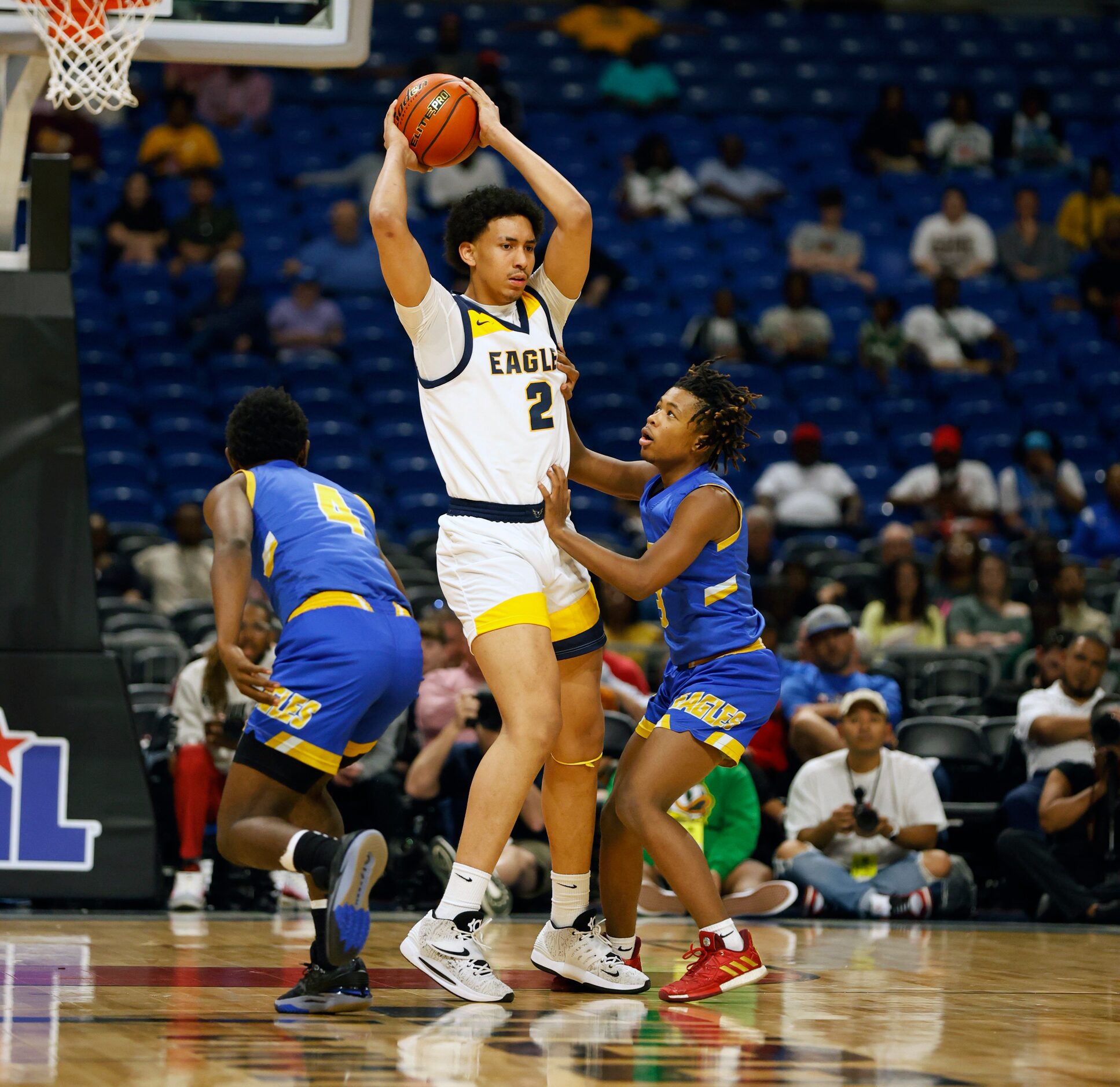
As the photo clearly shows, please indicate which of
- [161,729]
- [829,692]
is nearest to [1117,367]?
[829,692]

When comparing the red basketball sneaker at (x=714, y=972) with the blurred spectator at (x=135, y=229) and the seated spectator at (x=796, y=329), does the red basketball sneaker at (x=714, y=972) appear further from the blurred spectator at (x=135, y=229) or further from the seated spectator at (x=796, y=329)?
the blurred spectator at (x=135, y=229)

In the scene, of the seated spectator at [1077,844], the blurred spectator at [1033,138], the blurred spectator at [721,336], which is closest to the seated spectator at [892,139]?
the blurred spectator at [1033,138]

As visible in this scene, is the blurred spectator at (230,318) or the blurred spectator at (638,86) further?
the blurred spectator at (638,86)

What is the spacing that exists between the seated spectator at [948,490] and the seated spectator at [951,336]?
172 cm

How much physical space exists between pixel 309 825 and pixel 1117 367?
11.3m

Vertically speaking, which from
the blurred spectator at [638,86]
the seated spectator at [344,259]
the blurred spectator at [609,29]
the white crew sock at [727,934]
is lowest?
the white crew sock at [727,934]

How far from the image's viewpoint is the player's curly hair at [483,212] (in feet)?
16.2

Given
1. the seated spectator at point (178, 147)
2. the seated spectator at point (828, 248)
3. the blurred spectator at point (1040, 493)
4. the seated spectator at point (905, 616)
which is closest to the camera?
the seated spectator at point (905, 616)

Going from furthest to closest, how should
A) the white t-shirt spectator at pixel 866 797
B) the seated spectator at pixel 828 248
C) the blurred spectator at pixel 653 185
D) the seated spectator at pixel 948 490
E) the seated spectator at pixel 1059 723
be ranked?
the blurred spectator at pixel 653 185 → the seated spectator at pixel 828 248 → the seated spectator at pixel 948 490 → the seated spectator at pixel 1059 723 → the white t-shirt spectator at pixel 866 797

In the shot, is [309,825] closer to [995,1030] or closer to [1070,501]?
[995,1030]

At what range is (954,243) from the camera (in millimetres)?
15164

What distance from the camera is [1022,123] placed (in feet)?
54.1

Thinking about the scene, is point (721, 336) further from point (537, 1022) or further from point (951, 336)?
point (537, 1022)

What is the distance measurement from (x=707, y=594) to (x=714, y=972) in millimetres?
1142
